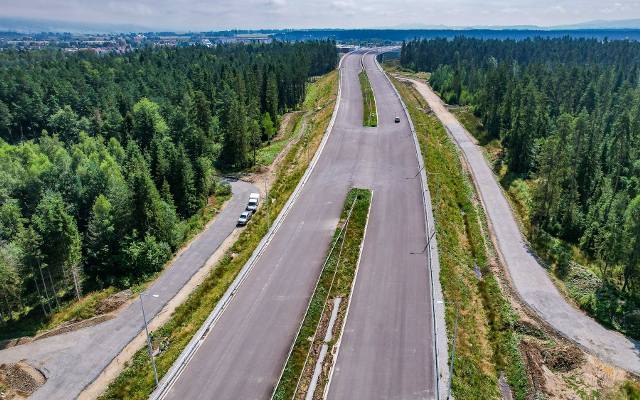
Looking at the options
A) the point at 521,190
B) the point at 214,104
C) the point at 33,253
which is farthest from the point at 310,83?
the point at 33,253

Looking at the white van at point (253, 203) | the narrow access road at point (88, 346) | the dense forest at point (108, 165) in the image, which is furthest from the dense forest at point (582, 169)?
the dense forest at point (108, 165)

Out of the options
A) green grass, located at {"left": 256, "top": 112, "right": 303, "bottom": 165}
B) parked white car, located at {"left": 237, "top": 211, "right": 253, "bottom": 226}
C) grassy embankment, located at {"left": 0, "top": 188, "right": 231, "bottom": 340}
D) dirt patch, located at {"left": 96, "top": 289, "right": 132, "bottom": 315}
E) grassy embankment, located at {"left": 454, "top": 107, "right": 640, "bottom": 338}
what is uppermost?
green grass, located at {"left": 256, "top": 112, "right": 303, "bottom": 165}

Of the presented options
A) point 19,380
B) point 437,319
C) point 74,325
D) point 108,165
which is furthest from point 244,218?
point 437,319

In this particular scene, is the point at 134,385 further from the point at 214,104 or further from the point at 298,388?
the point at 214,104

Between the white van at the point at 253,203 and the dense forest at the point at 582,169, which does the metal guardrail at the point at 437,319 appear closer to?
the dense forest at the point at 582,169

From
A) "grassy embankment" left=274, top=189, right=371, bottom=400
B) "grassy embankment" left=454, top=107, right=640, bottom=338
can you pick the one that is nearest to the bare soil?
"grassy embankment" left=274, top=189, right=371, bottom=400

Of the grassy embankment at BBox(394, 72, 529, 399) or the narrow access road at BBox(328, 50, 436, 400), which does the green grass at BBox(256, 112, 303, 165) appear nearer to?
the narrow access road at BBox(328, 50, 436, 400)
